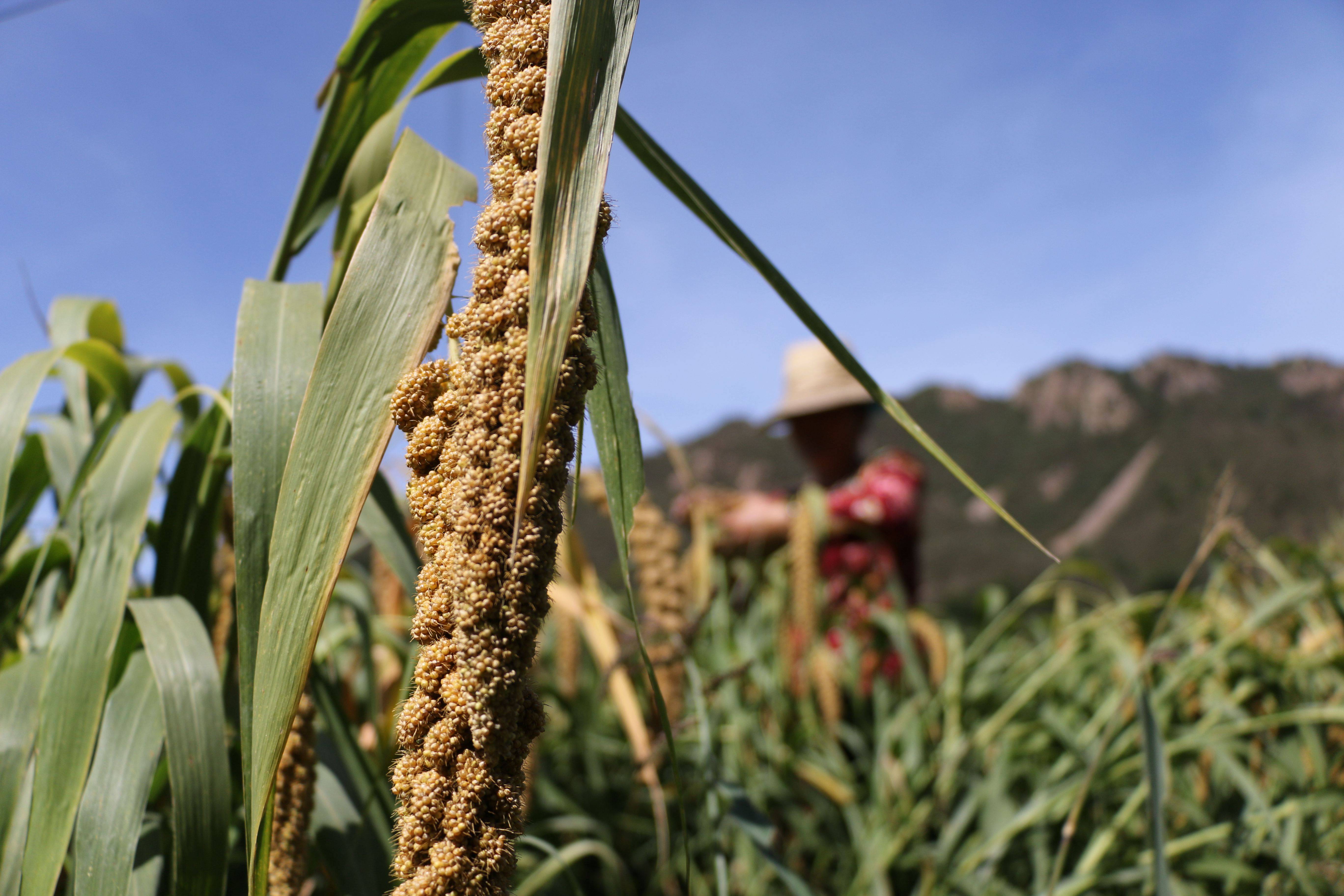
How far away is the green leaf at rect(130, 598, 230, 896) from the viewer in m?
0.55

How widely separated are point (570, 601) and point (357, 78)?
0.83 m

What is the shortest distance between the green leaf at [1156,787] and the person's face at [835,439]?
2391mm

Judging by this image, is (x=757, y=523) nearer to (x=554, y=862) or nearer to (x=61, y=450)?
(x=554, y=862)

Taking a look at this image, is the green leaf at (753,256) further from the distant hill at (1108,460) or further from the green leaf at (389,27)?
the distant hill at (1108,460)

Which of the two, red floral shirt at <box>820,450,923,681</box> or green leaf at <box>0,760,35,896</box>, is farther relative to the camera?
red floral shirt at <box>820,450,923,681</box>

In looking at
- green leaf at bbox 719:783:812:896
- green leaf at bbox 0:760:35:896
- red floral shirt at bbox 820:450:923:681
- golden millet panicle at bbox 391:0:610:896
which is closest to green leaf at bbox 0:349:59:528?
green leaf at bbox 0:760:35:896

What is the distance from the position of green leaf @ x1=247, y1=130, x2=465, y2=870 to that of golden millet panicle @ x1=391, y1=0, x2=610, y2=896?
0.05m

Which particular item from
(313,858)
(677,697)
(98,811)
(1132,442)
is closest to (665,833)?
(677,697)

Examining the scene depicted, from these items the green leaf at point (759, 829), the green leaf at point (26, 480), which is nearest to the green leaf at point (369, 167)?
the green leaf at point (26, 480)

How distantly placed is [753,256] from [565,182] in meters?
0.29

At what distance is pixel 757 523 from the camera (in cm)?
261

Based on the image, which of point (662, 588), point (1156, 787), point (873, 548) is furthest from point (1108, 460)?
point (1156, 787)

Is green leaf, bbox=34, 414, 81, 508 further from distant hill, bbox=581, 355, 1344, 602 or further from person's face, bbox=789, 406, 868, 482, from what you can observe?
distant hill, bbox=581, 355, 1344, 602

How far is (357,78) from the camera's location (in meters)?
0.79
